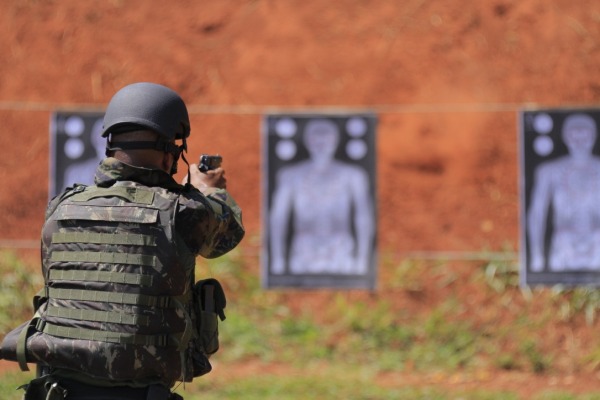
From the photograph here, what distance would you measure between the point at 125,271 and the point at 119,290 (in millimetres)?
64

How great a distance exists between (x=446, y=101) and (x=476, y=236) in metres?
1.36

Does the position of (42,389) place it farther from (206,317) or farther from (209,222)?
(209,222)

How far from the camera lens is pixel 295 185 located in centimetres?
835

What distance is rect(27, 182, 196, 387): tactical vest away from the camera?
2990mm

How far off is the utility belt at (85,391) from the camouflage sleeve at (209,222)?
0.48 metres

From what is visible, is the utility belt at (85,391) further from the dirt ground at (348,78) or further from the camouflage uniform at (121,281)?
the dirt ground at (348,78)

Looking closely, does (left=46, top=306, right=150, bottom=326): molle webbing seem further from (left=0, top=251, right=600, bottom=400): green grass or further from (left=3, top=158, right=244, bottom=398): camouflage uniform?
(left=0, top=251, right=600, bottom=400): green grass

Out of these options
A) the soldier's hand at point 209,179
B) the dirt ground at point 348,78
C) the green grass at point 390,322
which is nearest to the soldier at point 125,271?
the soldier's hand at point 209,179

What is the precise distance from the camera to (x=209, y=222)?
3.12 meters

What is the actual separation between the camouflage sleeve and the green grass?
13.0 feet

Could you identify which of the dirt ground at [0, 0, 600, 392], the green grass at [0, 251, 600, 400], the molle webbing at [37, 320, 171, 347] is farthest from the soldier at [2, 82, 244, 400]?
the dirt ground at [0, 0, 600, 392]

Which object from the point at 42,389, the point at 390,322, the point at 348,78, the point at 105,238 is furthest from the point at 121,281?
the point at 348,78

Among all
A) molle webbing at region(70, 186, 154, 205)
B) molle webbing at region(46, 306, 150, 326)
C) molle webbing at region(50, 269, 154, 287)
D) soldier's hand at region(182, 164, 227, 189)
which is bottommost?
molle webbing at region(46, 306, 150, 326)

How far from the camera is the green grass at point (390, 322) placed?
25.2ft
